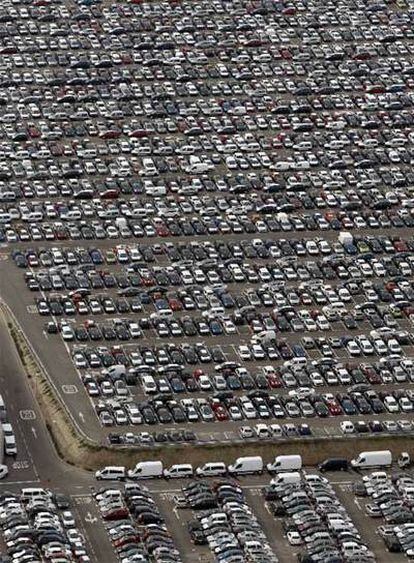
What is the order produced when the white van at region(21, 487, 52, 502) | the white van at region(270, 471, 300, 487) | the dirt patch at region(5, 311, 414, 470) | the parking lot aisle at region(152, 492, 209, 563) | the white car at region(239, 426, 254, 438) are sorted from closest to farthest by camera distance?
1. the parking lot aisle at region(152, 492, 209, 563)
2. the white van at region(21, 487, 52, 502)
3. the white van at region(270, 471, 300, 487)
4. the dirt patch at region(5, 311, 414, 470)
5. the white car at region(239, 426, 254, 438)

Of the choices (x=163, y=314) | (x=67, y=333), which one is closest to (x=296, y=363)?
(x=163, y=314)

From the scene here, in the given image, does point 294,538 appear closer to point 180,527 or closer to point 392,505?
point 180,527

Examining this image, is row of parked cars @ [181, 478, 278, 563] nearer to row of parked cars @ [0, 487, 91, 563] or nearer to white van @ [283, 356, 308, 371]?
row of parked cars @ [0, 487, 91, 563]

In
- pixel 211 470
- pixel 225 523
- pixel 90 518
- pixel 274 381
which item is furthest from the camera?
pixel 274 381

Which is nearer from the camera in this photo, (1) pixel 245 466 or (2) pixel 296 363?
(1) pixel 245 466

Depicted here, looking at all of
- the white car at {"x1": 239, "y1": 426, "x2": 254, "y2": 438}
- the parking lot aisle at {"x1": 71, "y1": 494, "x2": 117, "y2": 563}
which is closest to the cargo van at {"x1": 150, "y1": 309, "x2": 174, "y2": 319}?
the white car at {"x1": 239, "y1": 426, "x2": 254, "y2": 438}

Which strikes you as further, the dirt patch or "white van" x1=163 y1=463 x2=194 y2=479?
the dirt patch

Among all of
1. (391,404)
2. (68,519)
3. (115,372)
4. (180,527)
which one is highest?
(68,519)
